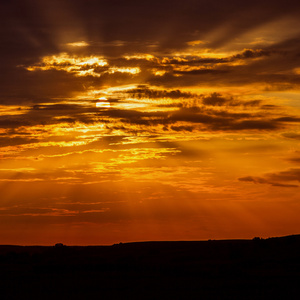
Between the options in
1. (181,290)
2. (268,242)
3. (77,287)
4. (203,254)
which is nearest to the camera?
(181,290)

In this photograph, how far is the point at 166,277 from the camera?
41.8 m

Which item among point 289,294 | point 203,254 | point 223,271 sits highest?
point 203,254

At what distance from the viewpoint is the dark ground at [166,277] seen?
34594 millimetres

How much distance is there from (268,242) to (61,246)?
3203 centimetres

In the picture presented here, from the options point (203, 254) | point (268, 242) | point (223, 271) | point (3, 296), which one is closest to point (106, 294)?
point (3, 296)

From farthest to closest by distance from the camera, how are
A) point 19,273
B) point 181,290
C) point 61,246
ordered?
point 61,246
point 19,273
point 181,290

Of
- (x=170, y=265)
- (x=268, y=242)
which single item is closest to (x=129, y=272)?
(x=170, y=265)

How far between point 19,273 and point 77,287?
1088cm

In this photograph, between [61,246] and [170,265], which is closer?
[170,265]

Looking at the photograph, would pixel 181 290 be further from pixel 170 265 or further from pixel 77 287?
pixel 170 265

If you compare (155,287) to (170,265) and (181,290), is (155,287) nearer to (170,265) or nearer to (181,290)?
(181,290)

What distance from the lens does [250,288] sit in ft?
117

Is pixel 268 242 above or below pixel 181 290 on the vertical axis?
above

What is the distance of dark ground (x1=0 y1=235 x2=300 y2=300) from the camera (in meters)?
34.6
